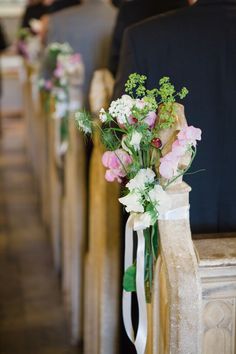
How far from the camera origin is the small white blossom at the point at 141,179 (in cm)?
179

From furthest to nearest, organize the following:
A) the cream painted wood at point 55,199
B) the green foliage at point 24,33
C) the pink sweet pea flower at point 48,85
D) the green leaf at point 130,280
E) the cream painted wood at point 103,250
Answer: the green foliage at point 24,33 → the cream painted wood at point 55,199 → the pink sweet pea flower at point 48,85 → the cream painted wood at point 103,250 → the green leaf at point 130,280

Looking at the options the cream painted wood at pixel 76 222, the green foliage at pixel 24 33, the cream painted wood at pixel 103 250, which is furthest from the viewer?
the green foliage at pixel 24 33

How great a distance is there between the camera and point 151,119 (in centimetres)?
183

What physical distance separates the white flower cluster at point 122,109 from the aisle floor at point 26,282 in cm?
201

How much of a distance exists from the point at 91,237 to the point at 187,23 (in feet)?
3.82

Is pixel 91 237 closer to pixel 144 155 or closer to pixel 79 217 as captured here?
pixel 79 217

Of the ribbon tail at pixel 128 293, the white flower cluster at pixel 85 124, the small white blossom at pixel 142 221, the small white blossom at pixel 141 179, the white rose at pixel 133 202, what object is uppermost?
the white flower cluster at pixel 85 124

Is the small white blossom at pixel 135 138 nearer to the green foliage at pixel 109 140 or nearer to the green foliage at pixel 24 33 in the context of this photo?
the green foliage at pixel 109 140

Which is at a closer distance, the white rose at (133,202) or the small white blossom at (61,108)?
the white rose at (133,202)

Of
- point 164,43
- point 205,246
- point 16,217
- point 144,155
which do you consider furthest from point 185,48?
point 16,217

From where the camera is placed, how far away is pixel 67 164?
3.86 metres

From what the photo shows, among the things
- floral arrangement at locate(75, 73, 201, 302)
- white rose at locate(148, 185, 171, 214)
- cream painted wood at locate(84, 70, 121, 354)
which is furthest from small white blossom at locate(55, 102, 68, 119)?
white rose at locate(148, 185, 171, 214)

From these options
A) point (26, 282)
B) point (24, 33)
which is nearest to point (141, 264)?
point (26, 282)

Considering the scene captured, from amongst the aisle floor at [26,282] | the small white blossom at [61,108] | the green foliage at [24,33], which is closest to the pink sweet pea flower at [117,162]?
the aisle floor at [26,282]
